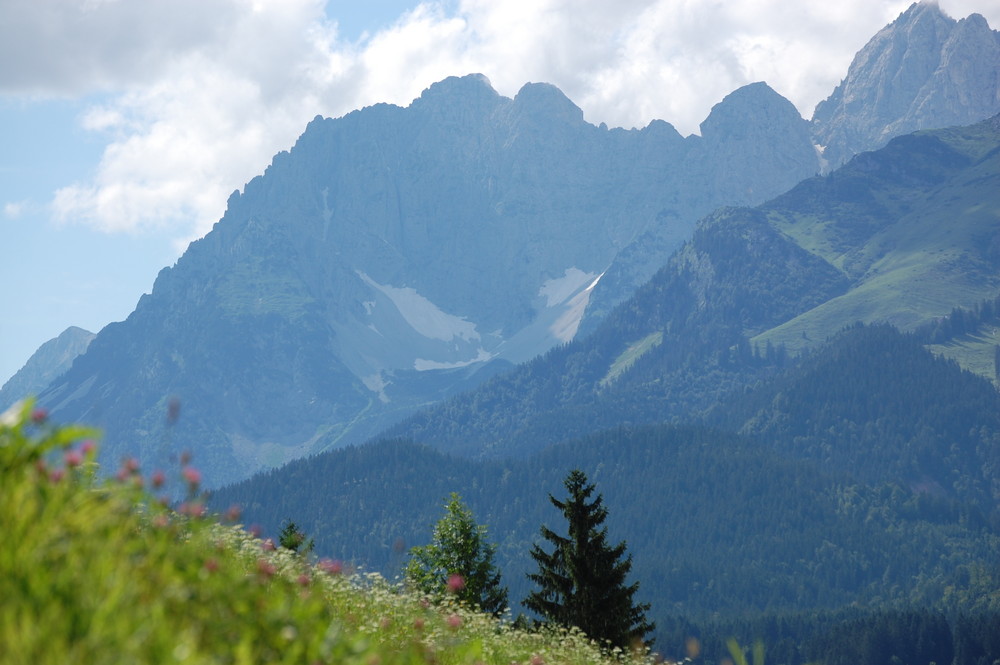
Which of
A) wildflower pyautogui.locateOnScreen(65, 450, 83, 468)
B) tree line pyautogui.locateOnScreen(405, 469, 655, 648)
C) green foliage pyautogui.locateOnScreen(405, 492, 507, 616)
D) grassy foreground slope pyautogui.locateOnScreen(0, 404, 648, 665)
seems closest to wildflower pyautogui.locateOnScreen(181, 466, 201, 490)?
grassy foreground slope pyautogui.locateOnScreen(0, 404, 648, 665)

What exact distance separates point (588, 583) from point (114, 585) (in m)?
41.7

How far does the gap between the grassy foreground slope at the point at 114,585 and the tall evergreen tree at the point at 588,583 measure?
118ft

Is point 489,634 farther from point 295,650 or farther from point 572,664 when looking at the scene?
point 295,650

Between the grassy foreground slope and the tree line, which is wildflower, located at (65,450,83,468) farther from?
the tree line

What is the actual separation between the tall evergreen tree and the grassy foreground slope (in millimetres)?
35896

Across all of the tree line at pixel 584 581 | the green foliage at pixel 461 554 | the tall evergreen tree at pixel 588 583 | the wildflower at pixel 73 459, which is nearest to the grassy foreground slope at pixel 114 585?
the wildflower at pixel 73 459

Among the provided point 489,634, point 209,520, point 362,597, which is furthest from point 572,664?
point 209,520

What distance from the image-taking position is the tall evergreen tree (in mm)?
45812

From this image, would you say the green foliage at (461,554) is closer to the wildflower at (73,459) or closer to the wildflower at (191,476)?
the wildflower at (191,476)

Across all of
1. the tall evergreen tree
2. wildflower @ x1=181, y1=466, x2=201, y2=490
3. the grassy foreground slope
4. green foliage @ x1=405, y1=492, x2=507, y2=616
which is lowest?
the grassy foreground slope

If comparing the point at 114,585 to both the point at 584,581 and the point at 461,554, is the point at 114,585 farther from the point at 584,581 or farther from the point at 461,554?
the point at 461,554

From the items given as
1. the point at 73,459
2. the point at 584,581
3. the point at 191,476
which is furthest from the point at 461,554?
the point at 73,459

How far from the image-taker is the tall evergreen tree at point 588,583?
4581cm

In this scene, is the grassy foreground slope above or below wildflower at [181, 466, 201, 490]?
below
